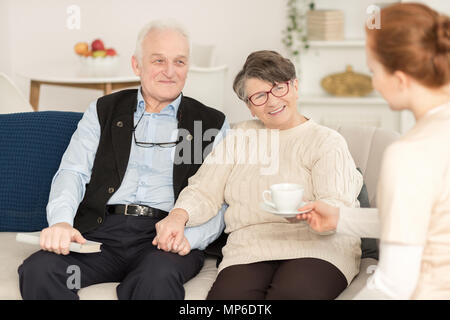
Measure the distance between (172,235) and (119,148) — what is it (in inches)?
16.1

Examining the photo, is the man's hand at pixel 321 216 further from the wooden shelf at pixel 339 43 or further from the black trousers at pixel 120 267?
the wooden shelf at pixel 339 43

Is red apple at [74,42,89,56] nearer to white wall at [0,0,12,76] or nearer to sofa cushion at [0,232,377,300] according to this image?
white wall at [0,0,12,76]

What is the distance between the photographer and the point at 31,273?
5.74ft

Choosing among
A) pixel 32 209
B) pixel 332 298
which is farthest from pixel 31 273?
pixel 332 298

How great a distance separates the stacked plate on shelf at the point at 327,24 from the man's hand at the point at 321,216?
3519mm

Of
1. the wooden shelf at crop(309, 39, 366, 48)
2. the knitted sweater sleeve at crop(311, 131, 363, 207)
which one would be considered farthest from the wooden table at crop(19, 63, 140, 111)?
the knitted sweater sleeve at crop(311, 131, 363, 207)

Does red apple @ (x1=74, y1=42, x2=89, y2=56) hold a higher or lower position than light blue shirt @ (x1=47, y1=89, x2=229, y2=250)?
higher

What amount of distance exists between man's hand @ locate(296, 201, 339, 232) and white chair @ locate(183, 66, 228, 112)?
103 inches

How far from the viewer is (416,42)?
1.24m

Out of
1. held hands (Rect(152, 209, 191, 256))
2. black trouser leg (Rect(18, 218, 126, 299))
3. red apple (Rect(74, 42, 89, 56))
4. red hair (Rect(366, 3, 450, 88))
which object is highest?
red hair (Rect(366, 3, 450, 88))

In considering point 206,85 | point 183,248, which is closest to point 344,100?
point 206,85

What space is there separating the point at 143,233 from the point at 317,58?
347 centimetres

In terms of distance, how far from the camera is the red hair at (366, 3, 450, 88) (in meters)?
1.24

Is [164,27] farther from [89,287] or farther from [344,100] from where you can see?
[344,100]
